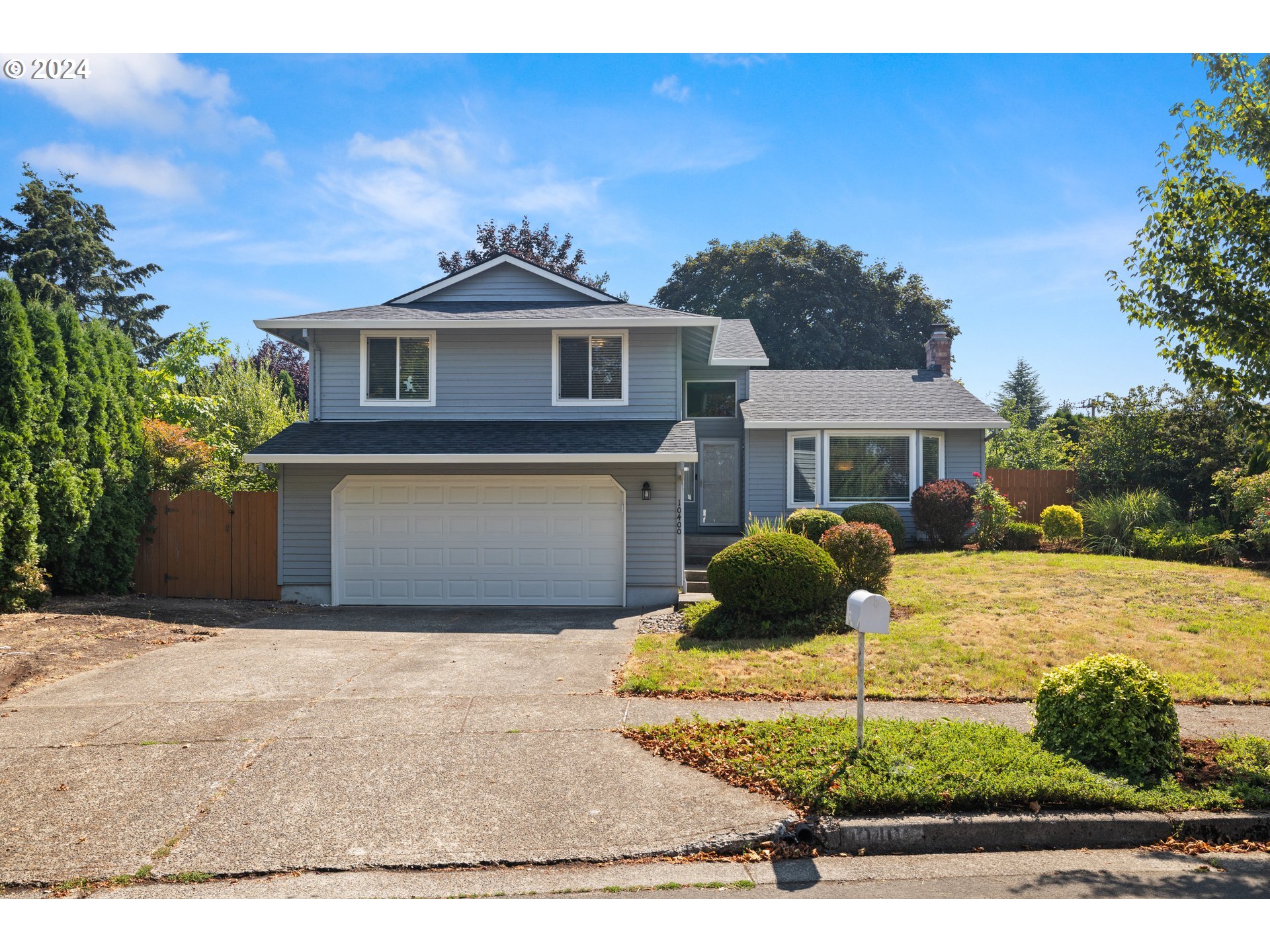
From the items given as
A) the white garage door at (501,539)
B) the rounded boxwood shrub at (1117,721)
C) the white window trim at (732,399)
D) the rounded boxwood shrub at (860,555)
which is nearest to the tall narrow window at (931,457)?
the white window trim at (732,399)

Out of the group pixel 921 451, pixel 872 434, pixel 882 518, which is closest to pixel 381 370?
pixel 882 518

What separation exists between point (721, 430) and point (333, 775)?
51.2ft

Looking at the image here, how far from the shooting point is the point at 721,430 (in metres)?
20.1

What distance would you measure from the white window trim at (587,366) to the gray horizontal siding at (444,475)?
149cm

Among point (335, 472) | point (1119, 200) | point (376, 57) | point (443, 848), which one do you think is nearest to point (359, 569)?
point (335, 472)

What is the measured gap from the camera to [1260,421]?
6.16 metres

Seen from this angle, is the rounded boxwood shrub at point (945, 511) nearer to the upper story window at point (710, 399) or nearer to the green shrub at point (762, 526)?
the green shrub at point (762, 526)

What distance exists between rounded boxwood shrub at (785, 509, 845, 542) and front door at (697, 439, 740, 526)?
13.9 ft

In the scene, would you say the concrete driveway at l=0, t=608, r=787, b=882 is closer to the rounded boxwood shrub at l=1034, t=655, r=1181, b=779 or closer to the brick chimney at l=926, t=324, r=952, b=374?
the rounded boxwood shrub at l=1034, t=655, r=1181, b=779

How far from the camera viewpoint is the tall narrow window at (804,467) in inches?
755

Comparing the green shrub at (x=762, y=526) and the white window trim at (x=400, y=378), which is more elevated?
the white window trim at (x=400, y=378)

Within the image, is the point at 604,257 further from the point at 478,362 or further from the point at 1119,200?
the point at 1119,200

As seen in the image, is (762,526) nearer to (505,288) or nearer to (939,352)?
(505,288)

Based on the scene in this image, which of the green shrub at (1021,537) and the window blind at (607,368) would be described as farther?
the green shrub at (1021,537)
